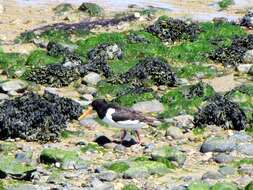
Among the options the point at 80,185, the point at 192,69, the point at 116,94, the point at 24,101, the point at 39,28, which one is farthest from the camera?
the point at 39,28

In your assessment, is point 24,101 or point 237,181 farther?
point 24,101

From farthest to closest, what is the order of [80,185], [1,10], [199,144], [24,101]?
[1,10] < [24,101] < [199,144] < [80,185]

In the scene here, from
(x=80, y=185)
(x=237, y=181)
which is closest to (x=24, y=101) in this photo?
(x=80, y=185)

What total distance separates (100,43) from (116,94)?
442 centimetres

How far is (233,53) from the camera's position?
21891 millimetres

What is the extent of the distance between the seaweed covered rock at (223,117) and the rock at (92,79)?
3.87 meters

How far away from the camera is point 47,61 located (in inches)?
830

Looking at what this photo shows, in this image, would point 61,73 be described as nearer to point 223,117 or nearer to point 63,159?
point 223,117

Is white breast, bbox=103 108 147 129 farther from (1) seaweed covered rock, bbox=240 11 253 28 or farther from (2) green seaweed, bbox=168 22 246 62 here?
(1) seaweed covered rock, bbox=240 11 253 28

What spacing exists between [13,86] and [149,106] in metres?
3.45

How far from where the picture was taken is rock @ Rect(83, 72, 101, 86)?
19.5 metres

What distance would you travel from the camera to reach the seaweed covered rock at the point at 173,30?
23797 millimetres

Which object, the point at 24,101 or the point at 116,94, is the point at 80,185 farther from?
the point at 116,94

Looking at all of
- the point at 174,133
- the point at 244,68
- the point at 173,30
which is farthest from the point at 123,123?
the point at 173,30
